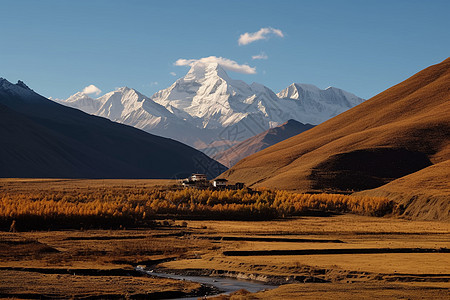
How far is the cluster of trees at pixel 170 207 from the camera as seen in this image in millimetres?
54656

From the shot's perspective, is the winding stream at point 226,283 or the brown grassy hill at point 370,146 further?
the brown grassy hill at point 370,146

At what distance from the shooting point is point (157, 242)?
43.6 metres

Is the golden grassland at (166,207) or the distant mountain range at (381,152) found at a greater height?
the distant mountain range at (381,152)

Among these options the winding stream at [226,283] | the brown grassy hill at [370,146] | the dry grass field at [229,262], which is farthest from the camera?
the brown grassy hill at [370,146]

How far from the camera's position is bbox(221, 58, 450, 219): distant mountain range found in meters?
96.4

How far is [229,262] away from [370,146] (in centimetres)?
10654

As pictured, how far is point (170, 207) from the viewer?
73375 mm

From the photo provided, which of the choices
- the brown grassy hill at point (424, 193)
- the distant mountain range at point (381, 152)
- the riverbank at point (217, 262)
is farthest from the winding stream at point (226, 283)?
the distant mountain range at point (381, 152)

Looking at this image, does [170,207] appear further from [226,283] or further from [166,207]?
[226,283]

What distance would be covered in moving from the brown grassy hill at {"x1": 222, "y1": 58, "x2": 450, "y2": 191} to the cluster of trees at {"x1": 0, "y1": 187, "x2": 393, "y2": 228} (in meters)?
29.7

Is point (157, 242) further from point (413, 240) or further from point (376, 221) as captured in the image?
point (376, 221)

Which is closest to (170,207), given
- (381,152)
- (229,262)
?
(229,262)

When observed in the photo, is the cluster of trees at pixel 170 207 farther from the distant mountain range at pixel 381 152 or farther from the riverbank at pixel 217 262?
the distant mountain range at pixel 381 152

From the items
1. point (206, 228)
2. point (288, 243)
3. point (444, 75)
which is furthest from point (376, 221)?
point (444, 75)
